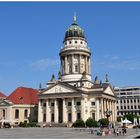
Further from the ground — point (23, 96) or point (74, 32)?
point (74, 32)

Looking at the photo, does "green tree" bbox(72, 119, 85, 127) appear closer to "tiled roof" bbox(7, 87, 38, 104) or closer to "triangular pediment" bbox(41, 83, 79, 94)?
"triangular pediment" bbox(41, 83, 79, 94)

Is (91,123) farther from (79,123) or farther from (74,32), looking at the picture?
(74,32)

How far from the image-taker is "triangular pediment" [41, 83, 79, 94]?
8766 cm

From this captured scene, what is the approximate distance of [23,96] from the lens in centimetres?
10112

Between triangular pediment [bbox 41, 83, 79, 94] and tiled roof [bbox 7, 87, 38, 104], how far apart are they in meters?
10.1

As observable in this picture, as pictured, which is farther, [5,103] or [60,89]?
[5,103]

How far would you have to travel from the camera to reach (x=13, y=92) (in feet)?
338

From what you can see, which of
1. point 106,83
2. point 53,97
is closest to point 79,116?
point 53,97

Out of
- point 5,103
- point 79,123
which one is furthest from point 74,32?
point 79,123

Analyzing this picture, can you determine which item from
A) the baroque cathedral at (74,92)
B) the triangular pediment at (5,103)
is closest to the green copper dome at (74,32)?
the baroque cathedral at (74,92)

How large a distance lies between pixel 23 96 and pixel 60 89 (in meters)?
17.1

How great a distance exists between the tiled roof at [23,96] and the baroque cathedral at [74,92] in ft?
28.0

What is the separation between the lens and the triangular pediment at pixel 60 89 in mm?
87662

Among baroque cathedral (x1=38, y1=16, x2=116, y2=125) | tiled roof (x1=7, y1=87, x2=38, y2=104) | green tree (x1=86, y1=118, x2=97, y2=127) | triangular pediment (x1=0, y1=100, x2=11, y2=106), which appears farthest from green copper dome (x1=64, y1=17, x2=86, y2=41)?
green tree (x1=86, y1=118, x2=97, y2=127)
